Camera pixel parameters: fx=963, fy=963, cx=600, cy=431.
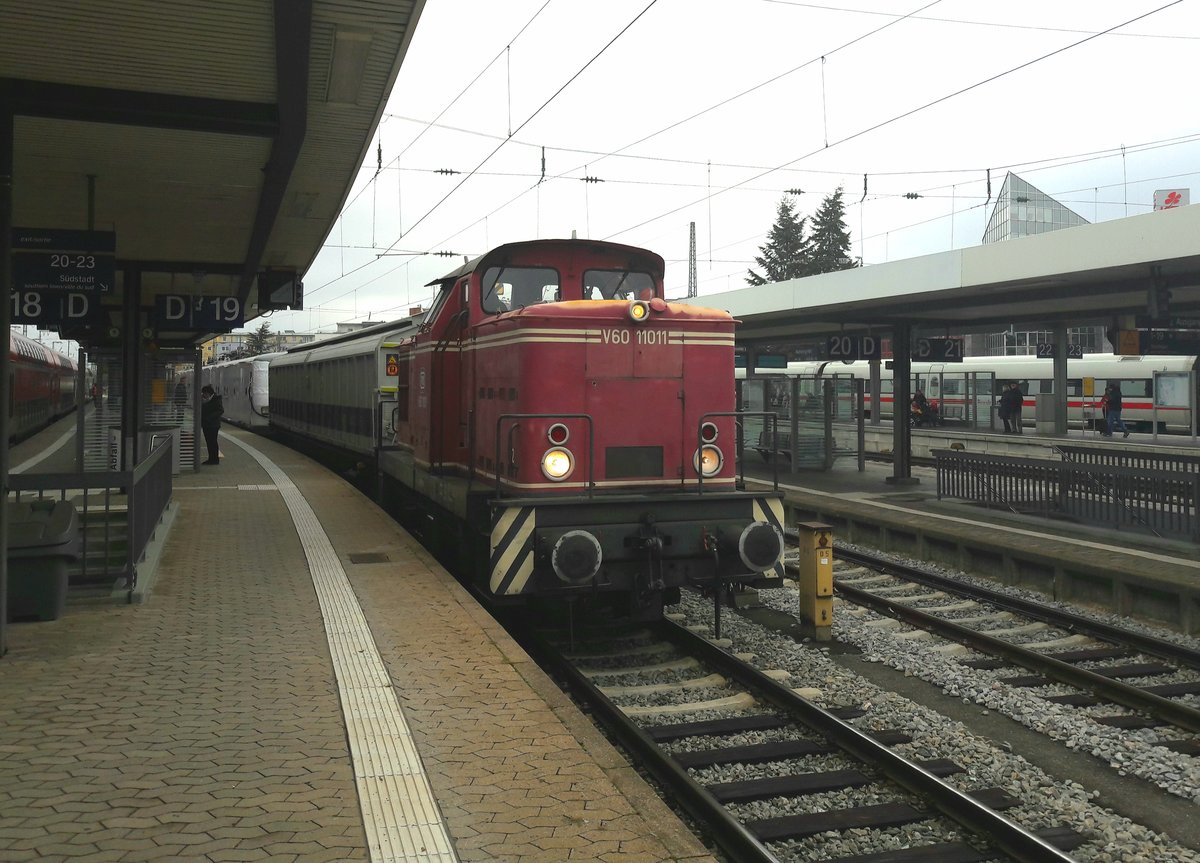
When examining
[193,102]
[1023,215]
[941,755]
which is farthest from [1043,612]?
[1023,215]

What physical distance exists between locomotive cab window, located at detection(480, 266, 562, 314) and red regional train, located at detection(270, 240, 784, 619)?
0.04 feet

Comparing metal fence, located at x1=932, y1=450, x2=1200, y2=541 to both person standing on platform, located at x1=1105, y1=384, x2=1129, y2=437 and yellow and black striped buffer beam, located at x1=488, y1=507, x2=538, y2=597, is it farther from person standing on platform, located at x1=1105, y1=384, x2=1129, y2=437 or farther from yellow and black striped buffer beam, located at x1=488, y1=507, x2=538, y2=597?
person standing on platform, located at x1=1105, y1=384, x2=1129, y2=437

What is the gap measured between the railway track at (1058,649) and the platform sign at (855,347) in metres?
10.7

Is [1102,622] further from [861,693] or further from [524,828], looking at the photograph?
[524,828]

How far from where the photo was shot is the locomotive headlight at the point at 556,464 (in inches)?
303

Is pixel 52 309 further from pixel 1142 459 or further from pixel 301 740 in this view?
pixel 1142 459

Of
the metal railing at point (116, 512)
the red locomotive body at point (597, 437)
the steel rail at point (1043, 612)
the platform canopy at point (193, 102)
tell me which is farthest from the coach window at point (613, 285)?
the steel rail at point (1043, 612)

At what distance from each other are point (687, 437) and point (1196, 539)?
7.06 meters

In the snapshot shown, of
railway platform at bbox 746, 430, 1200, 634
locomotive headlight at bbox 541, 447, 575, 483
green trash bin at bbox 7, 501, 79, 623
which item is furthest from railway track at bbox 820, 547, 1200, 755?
green trash bin at bbox 7, 501, 79, 623

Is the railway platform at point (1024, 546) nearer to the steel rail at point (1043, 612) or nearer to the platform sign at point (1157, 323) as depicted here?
the steel rail at point (1043, 612)

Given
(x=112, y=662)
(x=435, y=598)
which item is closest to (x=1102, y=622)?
(x=435, y=598)

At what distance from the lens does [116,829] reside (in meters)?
3.91

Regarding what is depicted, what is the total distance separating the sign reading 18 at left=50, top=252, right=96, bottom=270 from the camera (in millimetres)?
10250

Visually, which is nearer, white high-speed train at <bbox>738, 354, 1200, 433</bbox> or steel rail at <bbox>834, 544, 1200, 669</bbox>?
steel rail at <bbox>834, 544, 1200, 669</bbox>
